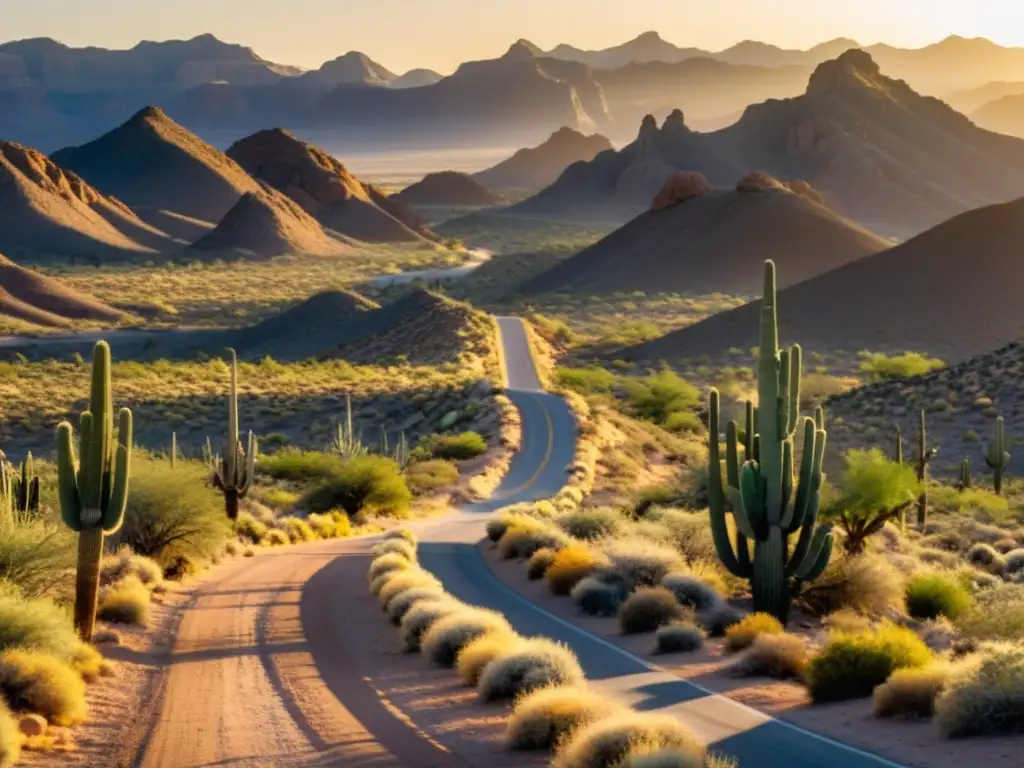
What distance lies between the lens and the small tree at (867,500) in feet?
107

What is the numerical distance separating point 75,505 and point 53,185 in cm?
17452

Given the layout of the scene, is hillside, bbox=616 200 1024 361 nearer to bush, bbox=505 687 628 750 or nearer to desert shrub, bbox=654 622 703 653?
desert shrub, bbox=654 622 703 653

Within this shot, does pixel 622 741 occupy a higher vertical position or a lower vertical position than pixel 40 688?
higher

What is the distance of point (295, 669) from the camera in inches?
789

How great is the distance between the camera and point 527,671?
16.7 m

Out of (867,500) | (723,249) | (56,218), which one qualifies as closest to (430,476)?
(867,500)

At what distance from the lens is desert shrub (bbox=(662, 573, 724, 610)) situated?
22.4m

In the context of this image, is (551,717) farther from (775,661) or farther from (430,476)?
(430,476)

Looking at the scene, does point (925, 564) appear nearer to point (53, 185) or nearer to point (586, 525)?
point (586, 525)

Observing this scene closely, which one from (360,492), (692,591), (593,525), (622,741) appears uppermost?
(360,492)

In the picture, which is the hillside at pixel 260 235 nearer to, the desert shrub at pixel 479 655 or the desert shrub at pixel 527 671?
the desert shrub at pixel 479 655

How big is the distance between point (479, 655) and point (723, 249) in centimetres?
12147

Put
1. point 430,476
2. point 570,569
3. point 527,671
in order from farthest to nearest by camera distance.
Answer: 1. point 430,476
2. point 570,569
3. point 527,671

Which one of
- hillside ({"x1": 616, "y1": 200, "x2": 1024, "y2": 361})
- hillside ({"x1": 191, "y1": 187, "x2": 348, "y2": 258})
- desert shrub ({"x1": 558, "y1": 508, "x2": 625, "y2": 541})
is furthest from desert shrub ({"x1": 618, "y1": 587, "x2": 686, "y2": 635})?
hillside ({"x1": 191, "y1": 187, "x2": 348, "y2": 258})
